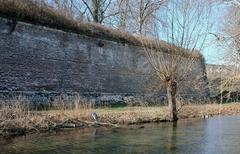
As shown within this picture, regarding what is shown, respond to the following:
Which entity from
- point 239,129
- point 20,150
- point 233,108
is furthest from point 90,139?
point 233,108

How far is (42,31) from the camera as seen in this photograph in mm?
20203

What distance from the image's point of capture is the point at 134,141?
1352 centimetres

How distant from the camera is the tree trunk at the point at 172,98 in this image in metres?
19.6

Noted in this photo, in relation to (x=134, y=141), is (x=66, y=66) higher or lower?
higher

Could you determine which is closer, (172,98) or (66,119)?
(66,119)

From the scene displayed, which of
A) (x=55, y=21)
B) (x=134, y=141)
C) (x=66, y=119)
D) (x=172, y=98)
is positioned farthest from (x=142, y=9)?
(x=134, y=141)

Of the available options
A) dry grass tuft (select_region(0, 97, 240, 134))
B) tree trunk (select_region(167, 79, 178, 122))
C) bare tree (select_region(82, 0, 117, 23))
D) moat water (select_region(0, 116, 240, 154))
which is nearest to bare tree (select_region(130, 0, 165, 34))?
bare tree (select_region(82, 0, 117, 23))

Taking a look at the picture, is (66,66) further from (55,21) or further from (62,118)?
(62,118)

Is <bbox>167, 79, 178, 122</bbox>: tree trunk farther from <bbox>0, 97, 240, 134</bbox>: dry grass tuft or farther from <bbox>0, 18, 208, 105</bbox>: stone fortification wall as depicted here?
<bbox>0, 18, 208, 105</bbox>: stone fortification wall

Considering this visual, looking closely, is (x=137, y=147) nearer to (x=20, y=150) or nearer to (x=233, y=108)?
(x=20, y=150)

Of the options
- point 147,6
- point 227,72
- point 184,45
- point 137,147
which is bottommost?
point 137,147

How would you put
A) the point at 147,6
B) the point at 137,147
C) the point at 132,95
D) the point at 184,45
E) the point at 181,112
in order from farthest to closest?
1. the point at 147,6
2. the point at 132,95
3. the point at 181,112
4. the point at 184,45
5. the point at 137,147

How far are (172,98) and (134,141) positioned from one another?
6.46 meters

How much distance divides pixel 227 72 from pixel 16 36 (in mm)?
9073
